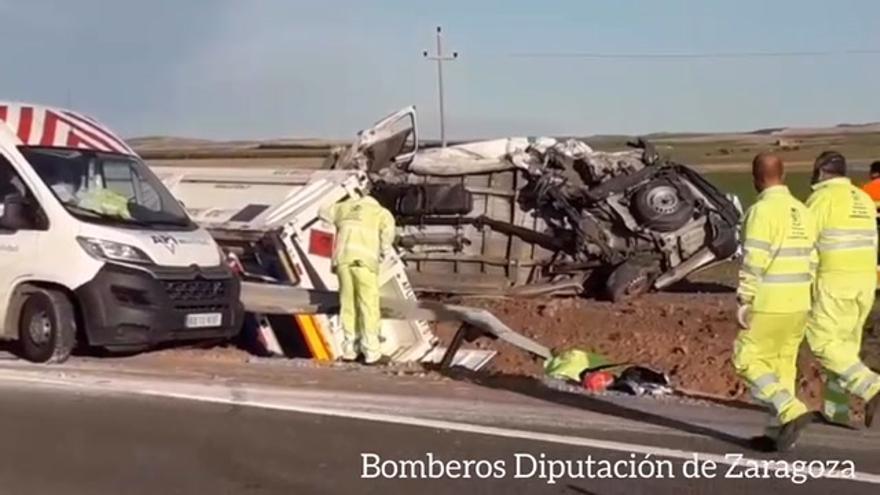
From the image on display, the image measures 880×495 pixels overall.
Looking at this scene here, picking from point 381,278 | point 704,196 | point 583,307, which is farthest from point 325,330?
point 704,196

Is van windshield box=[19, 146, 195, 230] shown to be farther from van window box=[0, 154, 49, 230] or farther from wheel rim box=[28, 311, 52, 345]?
wheel rim box=[28, 311, 52, 345]

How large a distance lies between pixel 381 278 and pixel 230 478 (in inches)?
288

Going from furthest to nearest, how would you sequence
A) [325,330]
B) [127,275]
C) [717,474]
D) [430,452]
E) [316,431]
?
[325,330]
[127,275]
[316,431]
[430,452]
[717,474]

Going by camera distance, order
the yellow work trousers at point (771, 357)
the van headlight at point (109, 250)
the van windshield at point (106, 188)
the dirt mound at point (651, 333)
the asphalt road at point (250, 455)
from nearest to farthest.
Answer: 1. the asphalt road at point (250, 455)
2. the yellow work trousers at point (771, 357)
3. the van headlight at point (109, 250)
4. the van windshield at point (106, 188)
5. the dirt mound at point (651, 333)

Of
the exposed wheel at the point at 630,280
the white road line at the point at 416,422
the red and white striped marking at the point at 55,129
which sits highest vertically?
the red and white striped marking at the point at 55,129

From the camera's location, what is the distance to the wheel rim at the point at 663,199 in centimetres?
1803

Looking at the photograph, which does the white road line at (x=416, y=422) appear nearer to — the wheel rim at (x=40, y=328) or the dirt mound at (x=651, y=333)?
the wheel rim at (x=40, y=328)

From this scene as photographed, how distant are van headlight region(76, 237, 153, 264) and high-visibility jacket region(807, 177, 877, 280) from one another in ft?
19.7

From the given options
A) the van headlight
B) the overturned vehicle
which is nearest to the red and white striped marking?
the van headlight

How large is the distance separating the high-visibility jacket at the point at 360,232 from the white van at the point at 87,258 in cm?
103

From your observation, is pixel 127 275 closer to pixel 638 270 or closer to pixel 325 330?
pixel 325 330

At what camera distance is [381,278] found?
1487 centimetres

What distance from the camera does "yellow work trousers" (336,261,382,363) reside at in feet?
42.8

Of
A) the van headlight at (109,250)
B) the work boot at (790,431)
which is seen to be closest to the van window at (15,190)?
the van headlight at (109,250)
